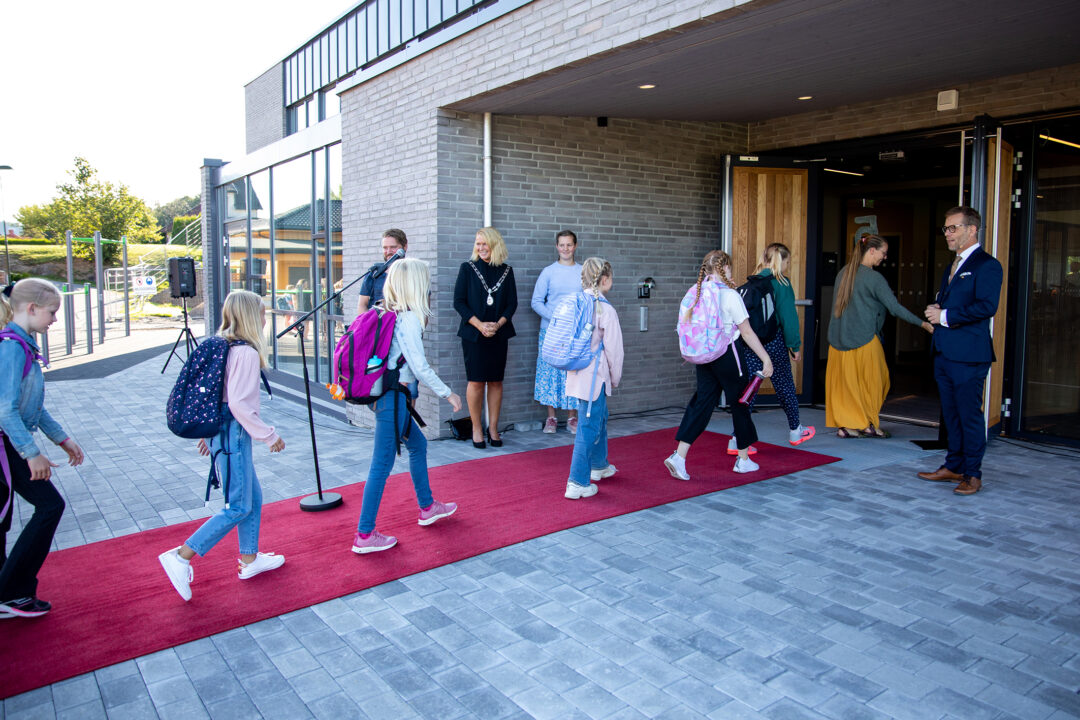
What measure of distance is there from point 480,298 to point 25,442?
13.1 ft

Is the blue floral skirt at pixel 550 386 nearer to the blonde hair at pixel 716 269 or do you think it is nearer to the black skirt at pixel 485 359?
the black skirt at pixel 485 359

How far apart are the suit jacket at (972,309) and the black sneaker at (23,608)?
220 inches

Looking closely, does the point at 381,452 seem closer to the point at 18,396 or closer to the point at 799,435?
the point at 18,396

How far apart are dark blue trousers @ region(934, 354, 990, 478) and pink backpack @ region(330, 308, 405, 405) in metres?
3.91

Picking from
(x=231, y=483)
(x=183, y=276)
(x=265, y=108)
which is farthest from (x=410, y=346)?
(x=265, y=108)

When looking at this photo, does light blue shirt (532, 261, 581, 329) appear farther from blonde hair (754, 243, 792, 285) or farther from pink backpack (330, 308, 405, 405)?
pink backpack (330, 308, 405, 405)

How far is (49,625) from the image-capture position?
3.36m

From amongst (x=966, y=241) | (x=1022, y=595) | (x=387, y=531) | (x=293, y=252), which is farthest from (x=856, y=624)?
(x=293, y=252)

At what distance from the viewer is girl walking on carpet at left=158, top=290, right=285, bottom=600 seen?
3531 millimetres

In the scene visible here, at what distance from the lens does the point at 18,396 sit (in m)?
3.17

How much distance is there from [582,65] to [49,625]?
4.82 m

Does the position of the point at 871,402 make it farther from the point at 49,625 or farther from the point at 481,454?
the point at 49,625

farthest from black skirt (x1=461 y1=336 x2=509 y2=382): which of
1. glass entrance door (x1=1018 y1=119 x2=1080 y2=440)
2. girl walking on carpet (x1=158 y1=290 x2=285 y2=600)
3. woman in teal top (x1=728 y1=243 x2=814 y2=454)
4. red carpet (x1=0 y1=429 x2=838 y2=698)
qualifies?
glass entrance door (x1=1018 y1=119 x2=1080 y2=440)

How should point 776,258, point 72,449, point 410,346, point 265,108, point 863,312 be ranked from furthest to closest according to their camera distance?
1. point 265,108
2. point 863,312
3. point 776,258
4. point 410,346
5. point 72,449
